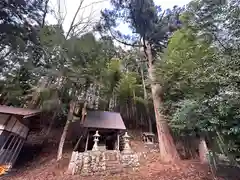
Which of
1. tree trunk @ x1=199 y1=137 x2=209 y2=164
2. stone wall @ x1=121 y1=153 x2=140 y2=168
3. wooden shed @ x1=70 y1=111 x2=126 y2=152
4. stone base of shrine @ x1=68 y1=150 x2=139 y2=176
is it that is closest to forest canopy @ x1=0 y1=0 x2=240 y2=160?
tree trunk @ x1=199 y1=137 x2=209 y2=164

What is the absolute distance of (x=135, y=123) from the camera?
12953mm

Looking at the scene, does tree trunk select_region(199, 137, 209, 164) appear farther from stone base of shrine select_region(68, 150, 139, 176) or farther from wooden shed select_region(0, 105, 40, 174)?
wooden shed select_region(0, 105, 40, 174)

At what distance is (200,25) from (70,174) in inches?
259

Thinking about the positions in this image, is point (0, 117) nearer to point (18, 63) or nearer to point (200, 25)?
point (18, 63)

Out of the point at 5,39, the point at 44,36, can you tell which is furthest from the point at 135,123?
the point at 5,39

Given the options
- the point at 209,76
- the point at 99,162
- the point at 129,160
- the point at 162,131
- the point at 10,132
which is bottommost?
the point at 99,162

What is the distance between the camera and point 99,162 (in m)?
6.34

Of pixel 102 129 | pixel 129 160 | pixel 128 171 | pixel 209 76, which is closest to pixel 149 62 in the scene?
pixel 102 129

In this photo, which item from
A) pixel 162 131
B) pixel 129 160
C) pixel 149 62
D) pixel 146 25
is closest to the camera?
pixel 129 160

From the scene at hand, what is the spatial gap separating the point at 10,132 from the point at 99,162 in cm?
384

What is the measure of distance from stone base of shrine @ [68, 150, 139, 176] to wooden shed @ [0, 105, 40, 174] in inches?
93.6

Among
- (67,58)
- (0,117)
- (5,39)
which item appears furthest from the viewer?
(5,39)

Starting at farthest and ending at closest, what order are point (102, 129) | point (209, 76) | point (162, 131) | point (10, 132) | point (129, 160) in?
point (102, 129) < point (162, 131) < point (10, 132) < point (129, 160) < point (209, 76)

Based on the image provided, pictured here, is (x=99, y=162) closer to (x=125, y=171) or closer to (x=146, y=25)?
(x=125, y=171)
